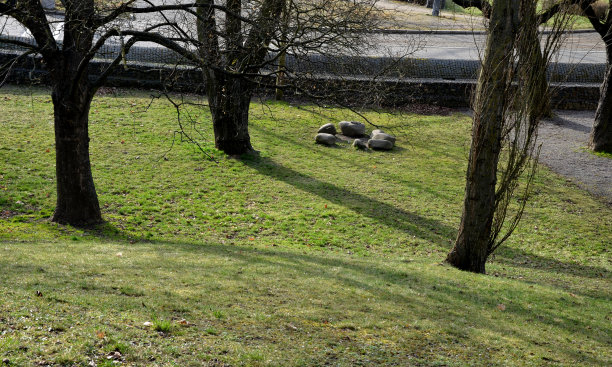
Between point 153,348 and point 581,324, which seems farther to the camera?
point 581,324

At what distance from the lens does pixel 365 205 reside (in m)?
14.9

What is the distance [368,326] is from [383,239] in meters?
6.04

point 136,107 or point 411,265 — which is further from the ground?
point 136,107

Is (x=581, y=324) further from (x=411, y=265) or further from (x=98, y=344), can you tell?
(x=98, y=344)

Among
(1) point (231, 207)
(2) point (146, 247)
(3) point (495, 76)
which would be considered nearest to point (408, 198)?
(1) point (231, 207)

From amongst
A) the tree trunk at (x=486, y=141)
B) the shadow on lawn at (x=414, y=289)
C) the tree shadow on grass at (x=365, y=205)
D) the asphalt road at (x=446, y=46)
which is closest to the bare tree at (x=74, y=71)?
the shadow on lawn at (x=414, y=289)

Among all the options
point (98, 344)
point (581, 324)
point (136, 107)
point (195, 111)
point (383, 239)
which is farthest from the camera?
point (195, 111)

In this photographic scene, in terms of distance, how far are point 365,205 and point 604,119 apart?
31.7 ft

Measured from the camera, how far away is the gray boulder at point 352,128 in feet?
67.3

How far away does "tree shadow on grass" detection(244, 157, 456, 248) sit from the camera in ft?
44.9

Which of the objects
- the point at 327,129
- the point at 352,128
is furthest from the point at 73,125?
the point at 352,128

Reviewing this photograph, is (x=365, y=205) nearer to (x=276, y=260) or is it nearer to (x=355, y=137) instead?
(x=276, y=260)

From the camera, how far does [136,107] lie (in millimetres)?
19703

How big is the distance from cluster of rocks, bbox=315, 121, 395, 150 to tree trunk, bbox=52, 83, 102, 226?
897 centimetres
